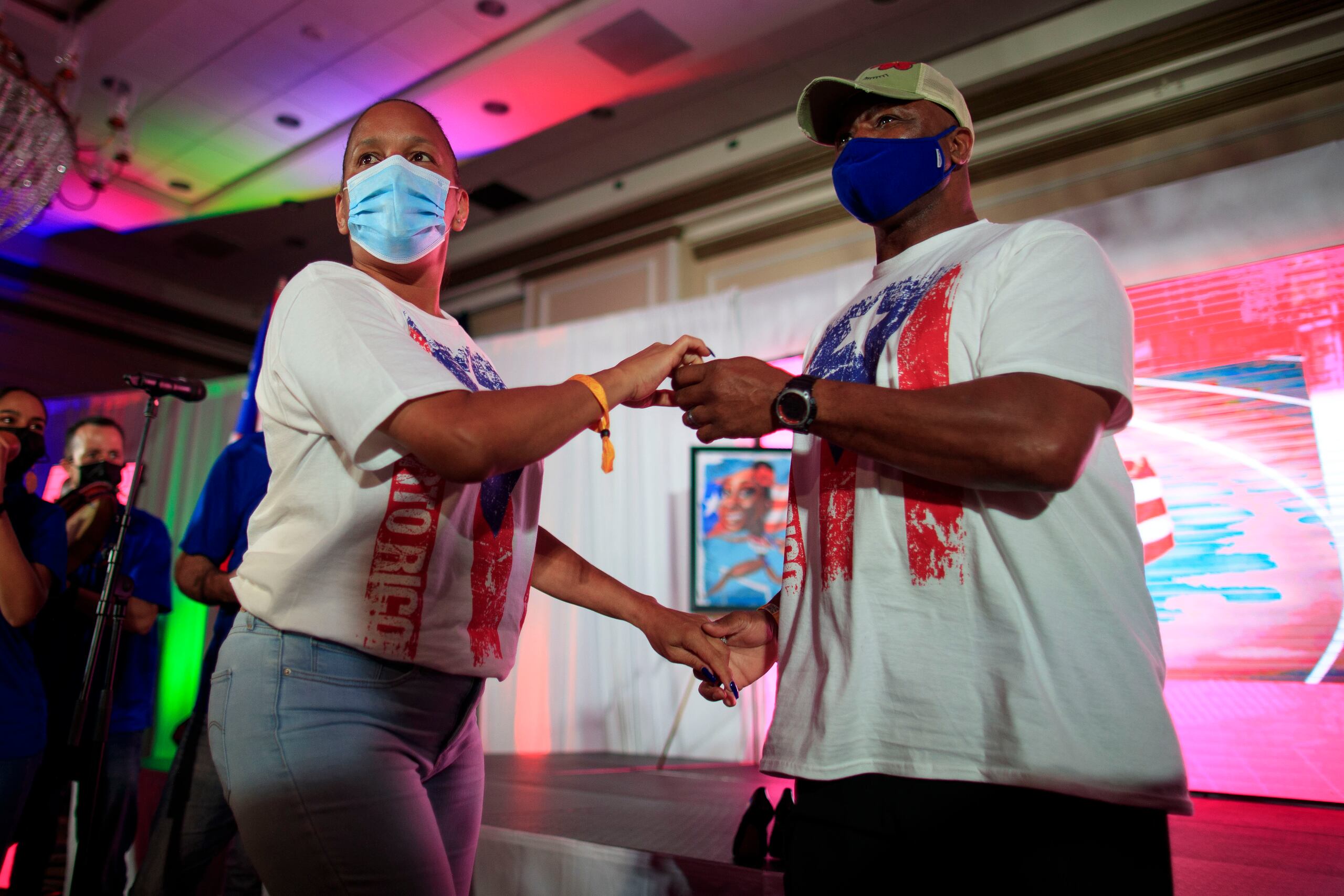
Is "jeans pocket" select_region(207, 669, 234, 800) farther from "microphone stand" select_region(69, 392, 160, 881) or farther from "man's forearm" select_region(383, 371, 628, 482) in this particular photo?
"microphone stand" select_region(69, 392, 160, 881)

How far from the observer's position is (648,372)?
1.29 meters

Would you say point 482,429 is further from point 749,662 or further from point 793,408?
point 749,662

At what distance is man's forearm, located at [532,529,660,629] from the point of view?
1.51 metres

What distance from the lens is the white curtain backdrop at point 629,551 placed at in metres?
5.21

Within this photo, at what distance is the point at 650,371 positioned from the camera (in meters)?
1.29

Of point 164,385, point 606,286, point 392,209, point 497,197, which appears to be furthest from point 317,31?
point 392,209

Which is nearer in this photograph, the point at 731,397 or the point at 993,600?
the point at 993,600

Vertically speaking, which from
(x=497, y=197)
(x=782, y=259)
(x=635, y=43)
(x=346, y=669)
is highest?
(x=497, y=197)

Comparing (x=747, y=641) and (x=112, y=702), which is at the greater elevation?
(x=747, y=641)

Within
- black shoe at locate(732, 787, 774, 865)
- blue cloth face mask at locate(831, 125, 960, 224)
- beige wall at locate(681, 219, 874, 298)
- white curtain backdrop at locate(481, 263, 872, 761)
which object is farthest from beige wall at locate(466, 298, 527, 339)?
blue cloth face mask at locate(831, 125, 960, 224)

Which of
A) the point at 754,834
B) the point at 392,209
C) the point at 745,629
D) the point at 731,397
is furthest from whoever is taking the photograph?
the point at 754,834

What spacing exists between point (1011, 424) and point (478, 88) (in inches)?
217

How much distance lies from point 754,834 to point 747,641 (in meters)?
1.08

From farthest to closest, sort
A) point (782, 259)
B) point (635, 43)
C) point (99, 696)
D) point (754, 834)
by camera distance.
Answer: point (782, 259)
point (635, 43)
point (99, 696)
point (754, 834)
